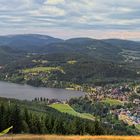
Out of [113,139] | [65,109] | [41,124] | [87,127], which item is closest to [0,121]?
[41,124]

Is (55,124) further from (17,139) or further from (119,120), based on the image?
(119,120)

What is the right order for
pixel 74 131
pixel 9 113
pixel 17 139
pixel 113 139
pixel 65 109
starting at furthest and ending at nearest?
pixel 65 109
pixel 9 113
pixel 74 131
pixel 113 139
pixel 17 139

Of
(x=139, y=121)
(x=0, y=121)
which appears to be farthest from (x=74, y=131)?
(x=139, y=121)

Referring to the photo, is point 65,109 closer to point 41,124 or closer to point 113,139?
point 41,124

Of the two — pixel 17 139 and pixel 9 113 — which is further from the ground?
pixel 17 139

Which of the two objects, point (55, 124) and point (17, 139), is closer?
point (17, 139)

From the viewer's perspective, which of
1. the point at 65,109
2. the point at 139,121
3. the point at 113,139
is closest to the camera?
the point at 113,139

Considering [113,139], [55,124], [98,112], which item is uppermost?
[113,139]

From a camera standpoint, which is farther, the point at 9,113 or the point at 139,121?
the point at 139,121

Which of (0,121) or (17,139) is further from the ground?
(17,139)
